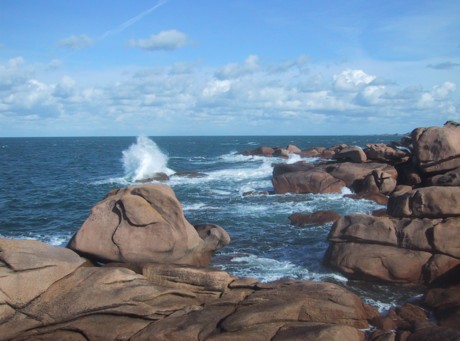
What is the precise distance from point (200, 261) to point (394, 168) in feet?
Answer: 68.6

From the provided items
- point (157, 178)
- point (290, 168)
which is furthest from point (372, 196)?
point (157, 178)

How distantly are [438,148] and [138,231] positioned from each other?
20.5 meters

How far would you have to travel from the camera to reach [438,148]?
93.8 feet

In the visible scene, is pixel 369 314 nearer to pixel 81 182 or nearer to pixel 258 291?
pixel 258 291

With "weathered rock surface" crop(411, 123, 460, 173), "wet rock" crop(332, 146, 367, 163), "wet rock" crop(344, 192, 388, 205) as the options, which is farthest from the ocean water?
"wet rock" crop(332, 146, 367, 163)

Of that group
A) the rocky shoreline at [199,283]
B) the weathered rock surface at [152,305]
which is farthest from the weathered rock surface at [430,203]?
the weathered rock surface at [152,305]

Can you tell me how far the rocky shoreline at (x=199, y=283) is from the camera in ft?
36.1

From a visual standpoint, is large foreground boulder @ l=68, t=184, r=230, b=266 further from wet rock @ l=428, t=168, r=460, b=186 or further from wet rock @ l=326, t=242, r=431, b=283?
wet rock @ l=428, t=168, r=460, b=186

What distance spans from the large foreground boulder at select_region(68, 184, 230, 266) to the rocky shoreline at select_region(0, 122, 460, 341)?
0.04 meters

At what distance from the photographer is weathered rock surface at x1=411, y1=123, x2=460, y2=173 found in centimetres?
2784

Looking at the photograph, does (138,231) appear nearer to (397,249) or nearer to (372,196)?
(397,249)

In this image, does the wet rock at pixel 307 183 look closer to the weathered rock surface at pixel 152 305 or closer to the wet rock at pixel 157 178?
the wet rock at pixel 157 178

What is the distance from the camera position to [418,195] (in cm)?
1683

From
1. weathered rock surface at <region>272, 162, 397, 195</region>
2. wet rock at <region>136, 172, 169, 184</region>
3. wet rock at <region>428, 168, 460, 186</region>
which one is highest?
wet rock at <region>428, 168, 460, 186</region>
